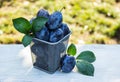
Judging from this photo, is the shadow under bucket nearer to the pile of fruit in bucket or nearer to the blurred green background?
the pile of fruit in bucket

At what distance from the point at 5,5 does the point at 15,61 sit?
135 cm

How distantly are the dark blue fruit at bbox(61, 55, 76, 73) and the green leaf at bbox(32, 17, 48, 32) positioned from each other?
0.58 ft

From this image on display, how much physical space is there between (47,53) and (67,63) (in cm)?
11

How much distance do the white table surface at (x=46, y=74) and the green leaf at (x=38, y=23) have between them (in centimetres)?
20

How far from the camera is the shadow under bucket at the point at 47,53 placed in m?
1.17

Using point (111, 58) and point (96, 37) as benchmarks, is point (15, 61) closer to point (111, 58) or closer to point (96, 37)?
point (111, 58)

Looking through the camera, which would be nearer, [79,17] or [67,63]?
[67,63]

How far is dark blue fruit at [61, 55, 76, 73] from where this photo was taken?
123cm

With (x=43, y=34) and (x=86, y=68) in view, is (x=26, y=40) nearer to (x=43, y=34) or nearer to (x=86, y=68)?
(x=43, y=34)

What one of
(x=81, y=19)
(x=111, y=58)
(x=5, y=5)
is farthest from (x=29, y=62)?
(x=5, y=5)

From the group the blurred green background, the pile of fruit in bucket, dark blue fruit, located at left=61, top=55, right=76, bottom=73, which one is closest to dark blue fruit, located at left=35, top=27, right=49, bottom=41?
the pile of fruit in bucket

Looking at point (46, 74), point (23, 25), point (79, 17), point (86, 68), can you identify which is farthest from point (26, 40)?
point (79, 17)

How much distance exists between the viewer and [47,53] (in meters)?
1.18

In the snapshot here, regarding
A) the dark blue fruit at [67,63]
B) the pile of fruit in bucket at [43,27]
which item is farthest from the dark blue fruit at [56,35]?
the dark blue fruit at [67,63]
